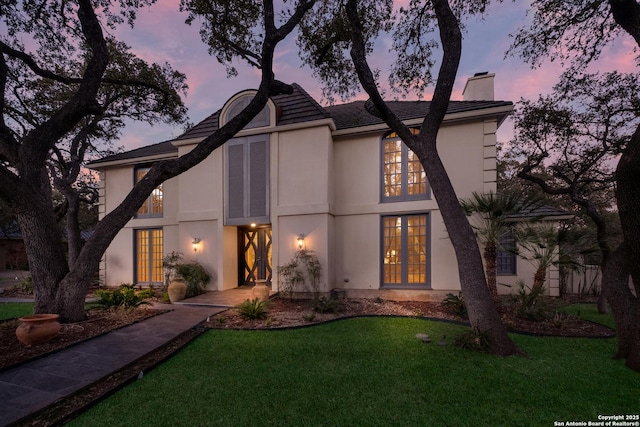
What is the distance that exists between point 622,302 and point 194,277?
10.8 metres

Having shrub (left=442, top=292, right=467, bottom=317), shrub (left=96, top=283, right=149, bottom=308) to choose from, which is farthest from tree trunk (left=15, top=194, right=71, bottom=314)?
shrub (left=442, top=292, right=467, bottom=317)

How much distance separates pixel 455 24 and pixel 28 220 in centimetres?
1008

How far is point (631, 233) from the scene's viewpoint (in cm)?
376

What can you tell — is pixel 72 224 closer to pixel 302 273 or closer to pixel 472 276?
pixel 302 273

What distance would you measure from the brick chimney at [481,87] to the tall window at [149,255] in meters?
14.1

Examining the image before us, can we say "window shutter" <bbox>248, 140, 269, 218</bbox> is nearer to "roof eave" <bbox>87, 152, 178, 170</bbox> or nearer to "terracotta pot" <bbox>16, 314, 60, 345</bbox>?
"roof eave" <bbox>87, 152, 178, 170</bbox>

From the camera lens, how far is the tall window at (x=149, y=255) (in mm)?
11828

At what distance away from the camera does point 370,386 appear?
3678mm

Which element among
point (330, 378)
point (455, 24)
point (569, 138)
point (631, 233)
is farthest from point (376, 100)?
point (569, 138)

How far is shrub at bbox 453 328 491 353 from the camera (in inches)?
187

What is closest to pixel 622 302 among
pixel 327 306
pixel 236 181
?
pixel 327 306

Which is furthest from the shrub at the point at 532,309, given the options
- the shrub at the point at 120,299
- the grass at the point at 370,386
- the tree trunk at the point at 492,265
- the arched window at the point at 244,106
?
the shrub at the point at 120,299

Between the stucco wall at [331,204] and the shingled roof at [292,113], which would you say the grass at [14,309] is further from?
the shingled roof at [292,113]

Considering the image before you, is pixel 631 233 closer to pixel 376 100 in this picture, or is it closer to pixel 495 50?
pixel 376 100
